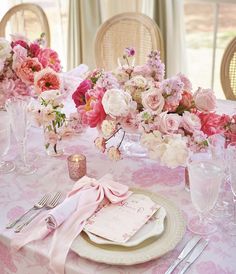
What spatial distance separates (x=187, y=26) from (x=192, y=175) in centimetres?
223

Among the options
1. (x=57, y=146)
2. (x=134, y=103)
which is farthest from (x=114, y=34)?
(x=134, y=103)

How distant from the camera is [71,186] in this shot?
48.8 inches

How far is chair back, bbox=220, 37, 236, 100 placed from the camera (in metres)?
1.93

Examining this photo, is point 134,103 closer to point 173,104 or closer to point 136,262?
point 173,104

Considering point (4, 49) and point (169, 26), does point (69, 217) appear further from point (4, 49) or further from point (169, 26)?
point (169, 26)

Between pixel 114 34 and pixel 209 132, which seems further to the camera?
pixel 114 34

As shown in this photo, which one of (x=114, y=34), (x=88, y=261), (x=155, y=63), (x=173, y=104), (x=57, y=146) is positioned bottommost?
(x=88, y=261)

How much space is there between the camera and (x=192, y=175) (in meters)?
1.00

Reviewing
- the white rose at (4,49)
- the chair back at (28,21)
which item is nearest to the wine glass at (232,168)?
the white rose at (4,49)

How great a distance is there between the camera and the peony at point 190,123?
113 cm

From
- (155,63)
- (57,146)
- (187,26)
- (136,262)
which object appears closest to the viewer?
(136,262)

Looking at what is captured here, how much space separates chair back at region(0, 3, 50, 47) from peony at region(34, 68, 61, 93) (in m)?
1.03

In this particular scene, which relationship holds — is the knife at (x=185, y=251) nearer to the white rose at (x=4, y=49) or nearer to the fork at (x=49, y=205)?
the fork at (x=49, y=205)

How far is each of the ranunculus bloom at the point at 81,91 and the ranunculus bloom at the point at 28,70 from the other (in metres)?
0.14
